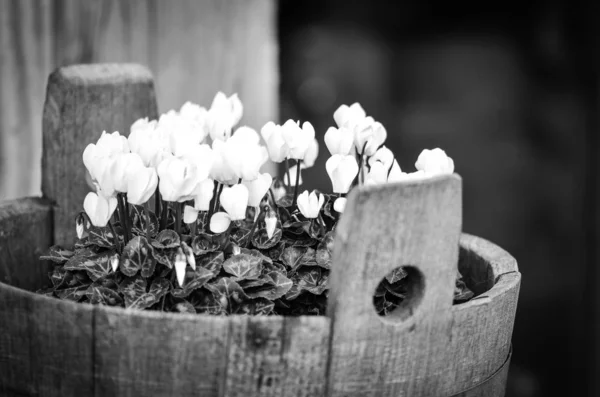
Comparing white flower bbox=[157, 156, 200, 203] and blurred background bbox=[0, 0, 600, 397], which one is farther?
blurred background bbox=[0, 0, 600, 397]

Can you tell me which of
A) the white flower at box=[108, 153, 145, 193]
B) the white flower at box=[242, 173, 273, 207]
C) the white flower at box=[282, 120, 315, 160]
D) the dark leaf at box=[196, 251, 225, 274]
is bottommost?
the dark leaf at box=[196, 251, 225, 274]

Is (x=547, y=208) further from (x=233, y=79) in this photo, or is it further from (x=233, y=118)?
(x=233, y=118)

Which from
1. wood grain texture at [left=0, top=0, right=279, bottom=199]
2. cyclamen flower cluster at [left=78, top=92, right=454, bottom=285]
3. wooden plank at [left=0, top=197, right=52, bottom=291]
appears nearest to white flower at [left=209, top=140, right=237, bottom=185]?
cyclamen flower cluster at [left=78, top=92, right=454, bottom=285]

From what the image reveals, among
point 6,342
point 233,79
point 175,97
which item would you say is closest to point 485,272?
point 6,342

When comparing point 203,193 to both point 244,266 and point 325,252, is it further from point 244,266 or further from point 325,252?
point 325,252

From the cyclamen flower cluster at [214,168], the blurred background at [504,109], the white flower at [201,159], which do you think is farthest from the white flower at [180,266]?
the blurred background at [504,109]

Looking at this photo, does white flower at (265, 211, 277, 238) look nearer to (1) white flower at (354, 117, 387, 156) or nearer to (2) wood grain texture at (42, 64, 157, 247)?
(1) white flower at (354, 117, 387, 156)
